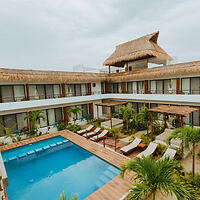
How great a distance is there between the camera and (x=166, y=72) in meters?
12.2

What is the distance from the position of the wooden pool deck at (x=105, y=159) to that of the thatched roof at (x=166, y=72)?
8.32 meters

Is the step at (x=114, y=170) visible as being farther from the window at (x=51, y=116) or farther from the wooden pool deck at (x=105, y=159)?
the window at (x=51, y=116)

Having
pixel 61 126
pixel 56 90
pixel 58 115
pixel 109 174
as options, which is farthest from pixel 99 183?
pixel 56 90

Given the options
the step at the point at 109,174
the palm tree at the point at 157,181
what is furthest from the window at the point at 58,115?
the palm tree at the point at 157,181

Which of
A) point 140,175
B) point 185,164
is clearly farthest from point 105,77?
point 140,175

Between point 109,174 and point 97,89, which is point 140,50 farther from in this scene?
point 109,174

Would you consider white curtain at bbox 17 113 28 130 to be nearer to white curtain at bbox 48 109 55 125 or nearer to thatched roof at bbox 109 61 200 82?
white curtain at bbox 48 109 55 125

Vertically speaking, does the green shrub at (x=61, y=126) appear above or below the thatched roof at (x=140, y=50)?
below

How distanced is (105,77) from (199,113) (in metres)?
10.3

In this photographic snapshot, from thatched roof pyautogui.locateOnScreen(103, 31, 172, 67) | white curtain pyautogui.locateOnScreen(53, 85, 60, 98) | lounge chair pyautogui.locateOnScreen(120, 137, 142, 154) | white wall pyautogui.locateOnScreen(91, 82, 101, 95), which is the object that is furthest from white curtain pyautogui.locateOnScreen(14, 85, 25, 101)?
thatched roof pyautogui.locateOnScreen(103, 31, 172, 67)

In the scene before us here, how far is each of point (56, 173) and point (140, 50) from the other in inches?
564

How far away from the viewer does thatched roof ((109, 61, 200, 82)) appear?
10.9 meters

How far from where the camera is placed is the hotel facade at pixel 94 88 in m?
11.3

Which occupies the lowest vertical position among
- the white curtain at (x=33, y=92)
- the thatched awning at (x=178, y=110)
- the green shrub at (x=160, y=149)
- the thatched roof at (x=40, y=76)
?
the green shrub at (x=160, y=149)
